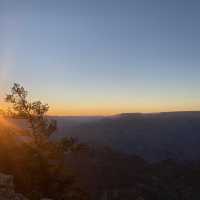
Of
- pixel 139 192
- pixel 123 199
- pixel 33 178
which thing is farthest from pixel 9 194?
pixel 139 192

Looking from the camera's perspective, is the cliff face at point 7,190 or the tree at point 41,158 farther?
the tree at point 41,158

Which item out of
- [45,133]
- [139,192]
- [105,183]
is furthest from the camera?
[105,183]

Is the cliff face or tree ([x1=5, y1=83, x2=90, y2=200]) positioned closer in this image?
the cliff face

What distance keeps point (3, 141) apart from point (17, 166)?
5446 millimetres

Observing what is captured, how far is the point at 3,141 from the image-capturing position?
3644cm

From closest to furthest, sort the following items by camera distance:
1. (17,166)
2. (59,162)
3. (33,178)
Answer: (17,166) < (33,178) < (59,162)

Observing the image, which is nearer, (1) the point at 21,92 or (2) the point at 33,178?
(2) the point at 33,178

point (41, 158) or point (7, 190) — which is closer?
point (7, 190)

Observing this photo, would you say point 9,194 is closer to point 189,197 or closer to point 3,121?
point 3,121

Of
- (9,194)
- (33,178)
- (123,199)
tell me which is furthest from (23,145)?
(123,199)

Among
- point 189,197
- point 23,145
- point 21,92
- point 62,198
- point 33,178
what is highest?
point 21,92

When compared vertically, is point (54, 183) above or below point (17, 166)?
below

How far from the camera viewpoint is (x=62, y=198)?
36281 millimetres

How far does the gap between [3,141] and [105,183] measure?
165128 mm
